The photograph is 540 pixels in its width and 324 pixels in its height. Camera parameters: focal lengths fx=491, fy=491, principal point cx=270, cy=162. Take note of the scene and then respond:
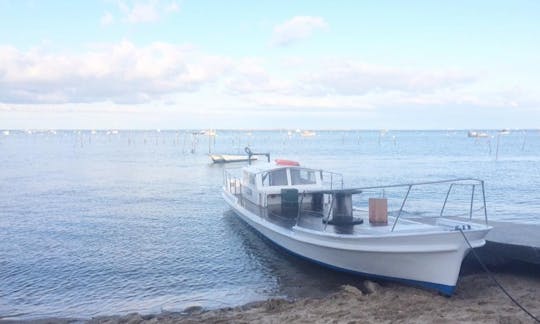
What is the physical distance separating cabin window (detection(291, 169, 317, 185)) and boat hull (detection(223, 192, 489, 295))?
18.2ft

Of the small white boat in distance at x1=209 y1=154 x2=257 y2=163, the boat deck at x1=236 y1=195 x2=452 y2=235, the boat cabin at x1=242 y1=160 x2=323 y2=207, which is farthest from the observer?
the small white boat in distance at x1=209 y1=154 x2=257 y2=163

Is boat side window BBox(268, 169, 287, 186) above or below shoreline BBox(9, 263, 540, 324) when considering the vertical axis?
above

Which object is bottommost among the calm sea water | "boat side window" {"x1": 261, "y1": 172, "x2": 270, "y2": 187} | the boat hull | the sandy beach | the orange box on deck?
the calm sea water

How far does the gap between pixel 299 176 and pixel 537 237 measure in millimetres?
10064

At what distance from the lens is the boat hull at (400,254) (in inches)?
488

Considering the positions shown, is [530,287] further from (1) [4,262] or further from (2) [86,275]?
(1) [4,262]

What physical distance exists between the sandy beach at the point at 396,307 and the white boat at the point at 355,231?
65 centimetres

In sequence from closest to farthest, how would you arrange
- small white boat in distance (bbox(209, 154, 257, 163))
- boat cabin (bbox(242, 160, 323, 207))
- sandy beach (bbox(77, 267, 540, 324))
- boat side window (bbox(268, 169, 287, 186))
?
sandy beach (bbox(77, 267, 540, 324)), boat cabin (bbox(242, 160, 323, 207)), boat side window (bbox(268, 169, 287, 186)), small white boat in distance (bbox(209, 154, 257, 163))

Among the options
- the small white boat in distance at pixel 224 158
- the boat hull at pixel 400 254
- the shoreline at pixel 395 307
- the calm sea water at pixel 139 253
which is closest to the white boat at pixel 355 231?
the boat hull at pixel 400 254

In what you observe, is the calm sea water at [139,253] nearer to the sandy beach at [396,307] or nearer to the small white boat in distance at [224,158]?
the sandy beach at [396,307]

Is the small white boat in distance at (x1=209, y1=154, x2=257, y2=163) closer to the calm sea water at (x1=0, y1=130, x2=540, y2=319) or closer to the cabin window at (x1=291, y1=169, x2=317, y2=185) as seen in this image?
the calm sea water at (x1=0, y1=130, x2=540, y2=319)

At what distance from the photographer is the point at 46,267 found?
18.3m

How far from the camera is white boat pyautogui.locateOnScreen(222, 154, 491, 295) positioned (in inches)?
492

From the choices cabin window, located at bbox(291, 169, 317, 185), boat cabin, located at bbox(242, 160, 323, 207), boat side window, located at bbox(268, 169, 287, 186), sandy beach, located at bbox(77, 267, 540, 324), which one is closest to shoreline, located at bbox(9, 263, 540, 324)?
sandy beach, located at bbox(77, 267, 540, 324)
